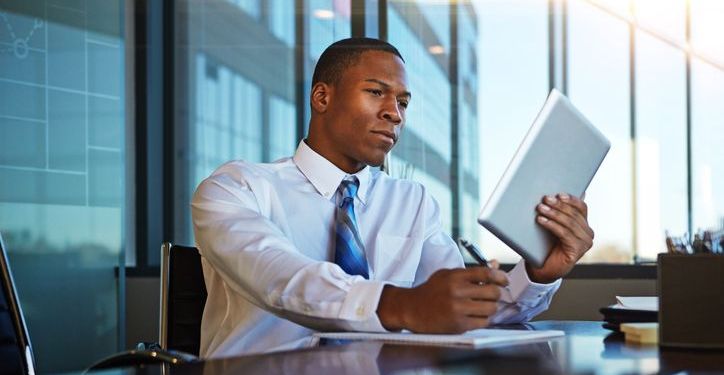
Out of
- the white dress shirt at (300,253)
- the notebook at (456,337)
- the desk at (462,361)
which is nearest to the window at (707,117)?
the white dress shirt at (300,253)

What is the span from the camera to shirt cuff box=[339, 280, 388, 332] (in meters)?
1.45

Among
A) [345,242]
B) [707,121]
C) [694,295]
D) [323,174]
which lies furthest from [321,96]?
[707,121]

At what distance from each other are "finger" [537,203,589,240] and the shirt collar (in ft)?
2.22

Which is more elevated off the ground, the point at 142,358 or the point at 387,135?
the point at 387,135

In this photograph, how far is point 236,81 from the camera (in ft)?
17.4

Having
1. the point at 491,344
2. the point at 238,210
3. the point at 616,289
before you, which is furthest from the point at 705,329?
the point at 616,289

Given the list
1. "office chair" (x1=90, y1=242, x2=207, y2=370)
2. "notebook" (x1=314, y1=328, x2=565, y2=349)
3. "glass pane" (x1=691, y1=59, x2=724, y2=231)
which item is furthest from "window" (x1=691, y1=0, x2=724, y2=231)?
→ "notebook" (x1=314, y1=328, x2=565, y2=349)

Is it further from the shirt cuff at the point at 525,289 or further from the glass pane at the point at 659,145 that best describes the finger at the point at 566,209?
the glass pane at the point at 659,145

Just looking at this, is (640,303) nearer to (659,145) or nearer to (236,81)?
(659,145)

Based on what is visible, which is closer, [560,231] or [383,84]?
[560,231]

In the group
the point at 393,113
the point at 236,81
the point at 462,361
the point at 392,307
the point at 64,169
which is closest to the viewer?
the point at 462,361

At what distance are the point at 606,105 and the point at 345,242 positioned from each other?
3324mm

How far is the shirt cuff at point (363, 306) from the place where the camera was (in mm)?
1454

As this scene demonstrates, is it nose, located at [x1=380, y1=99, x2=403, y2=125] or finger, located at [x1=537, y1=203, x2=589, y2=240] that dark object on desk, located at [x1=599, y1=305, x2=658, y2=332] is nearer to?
finger, located at [x1=537, y1=203, x2=589, y2=240]
